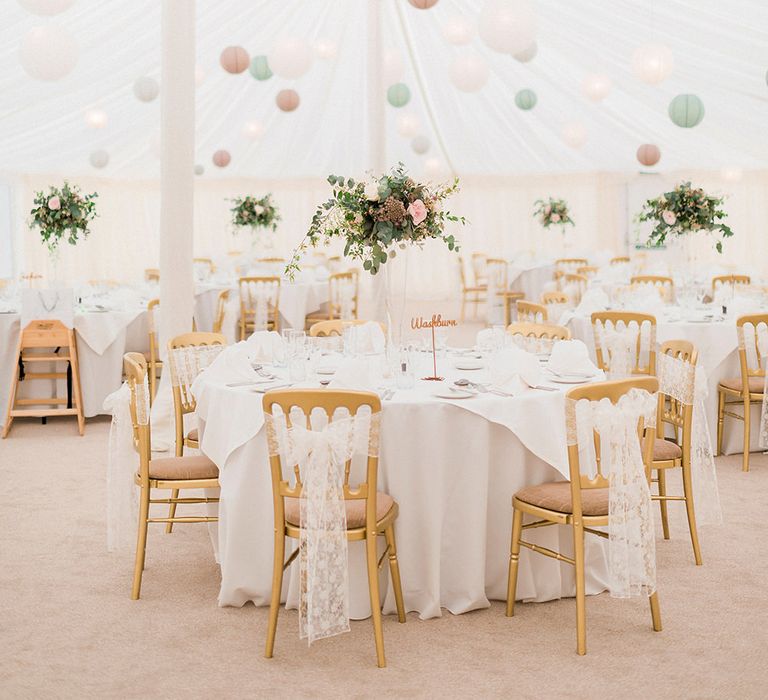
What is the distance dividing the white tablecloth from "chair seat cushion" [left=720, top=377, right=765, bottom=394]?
8.91 feet

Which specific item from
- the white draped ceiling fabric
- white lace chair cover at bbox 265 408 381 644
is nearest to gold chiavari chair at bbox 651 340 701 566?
white lace chair cover at bbox 265 408 381 644

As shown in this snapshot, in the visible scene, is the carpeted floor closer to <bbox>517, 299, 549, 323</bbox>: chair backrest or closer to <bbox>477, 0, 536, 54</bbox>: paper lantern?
<bbox>517, 299, 549, 323</bbox>: chair backrest

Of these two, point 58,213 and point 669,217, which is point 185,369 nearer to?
point 58,213

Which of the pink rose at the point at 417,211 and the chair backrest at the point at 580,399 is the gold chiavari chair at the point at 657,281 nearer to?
the pink rose at the point at 417,211

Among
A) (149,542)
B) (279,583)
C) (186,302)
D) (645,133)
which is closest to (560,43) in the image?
(645,133)

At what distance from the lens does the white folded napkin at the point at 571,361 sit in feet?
13.8

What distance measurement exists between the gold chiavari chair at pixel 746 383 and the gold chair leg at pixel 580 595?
9.47 ft

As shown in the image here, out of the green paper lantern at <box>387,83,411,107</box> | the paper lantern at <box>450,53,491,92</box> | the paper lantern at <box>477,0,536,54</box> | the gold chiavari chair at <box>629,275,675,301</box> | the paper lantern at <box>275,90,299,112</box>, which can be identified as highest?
the green paper lantern at <box>387,83,411,107</box>

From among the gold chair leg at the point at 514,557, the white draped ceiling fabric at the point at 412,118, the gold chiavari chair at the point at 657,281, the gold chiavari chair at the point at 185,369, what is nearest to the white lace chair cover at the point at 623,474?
the gold chair leg at the point at 514,557

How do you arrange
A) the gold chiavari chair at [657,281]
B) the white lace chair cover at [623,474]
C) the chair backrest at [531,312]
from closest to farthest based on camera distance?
the white lace chair cover at [623,474] < the chair backrest at [531,312] < the gold chiavari chair at [657,281]

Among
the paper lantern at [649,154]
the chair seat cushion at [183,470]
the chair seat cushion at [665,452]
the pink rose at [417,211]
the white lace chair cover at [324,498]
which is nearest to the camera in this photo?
the white lace chair cover at [324,498]

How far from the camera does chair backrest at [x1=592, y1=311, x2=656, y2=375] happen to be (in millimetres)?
6133

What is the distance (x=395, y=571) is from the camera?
3574 millimetres

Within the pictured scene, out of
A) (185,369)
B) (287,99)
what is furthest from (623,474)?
(287,99)
